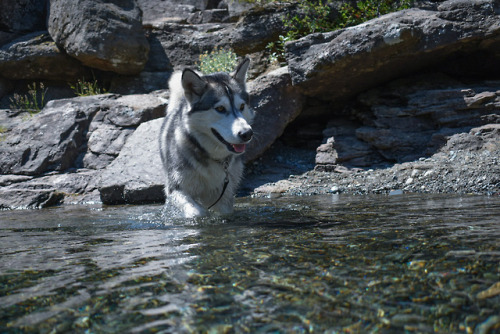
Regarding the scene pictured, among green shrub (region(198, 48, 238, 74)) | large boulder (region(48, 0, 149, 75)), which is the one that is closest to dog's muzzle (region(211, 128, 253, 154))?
green shrub (region(198, 48, 238, 74))

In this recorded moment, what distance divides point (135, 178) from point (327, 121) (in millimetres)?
4141

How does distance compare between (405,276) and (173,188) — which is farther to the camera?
(173,188)

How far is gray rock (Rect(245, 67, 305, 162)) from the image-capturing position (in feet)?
24.7

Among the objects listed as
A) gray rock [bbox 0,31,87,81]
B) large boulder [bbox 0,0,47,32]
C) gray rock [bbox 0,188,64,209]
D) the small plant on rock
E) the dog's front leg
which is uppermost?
large boulder [bbox 0,0,47,32]

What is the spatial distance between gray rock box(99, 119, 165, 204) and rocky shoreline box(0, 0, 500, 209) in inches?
0.8

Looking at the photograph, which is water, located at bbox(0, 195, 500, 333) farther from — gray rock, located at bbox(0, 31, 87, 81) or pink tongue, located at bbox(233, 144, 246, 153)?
gray rock, located at bbox(0, 31, 87, 81)

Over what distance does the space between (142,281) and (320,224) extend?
1770 mm

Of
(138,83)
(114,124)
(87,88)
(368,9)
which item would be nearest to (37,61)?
(87,88)

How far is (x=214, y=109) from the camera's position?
407 cm

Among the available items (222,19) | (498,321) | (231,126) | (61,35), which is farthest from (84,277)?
(222,19)

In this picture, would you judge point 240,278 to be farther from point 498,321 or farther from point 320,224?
point 320,224

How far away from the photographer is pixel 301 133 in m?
8.57

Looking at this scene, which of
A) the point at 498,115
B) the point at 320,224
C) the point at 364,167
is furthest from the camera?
the point at 364,167

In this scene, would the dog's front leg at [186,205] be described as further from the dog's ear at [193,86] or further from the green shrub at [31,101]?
the green shrub at [31,101]
